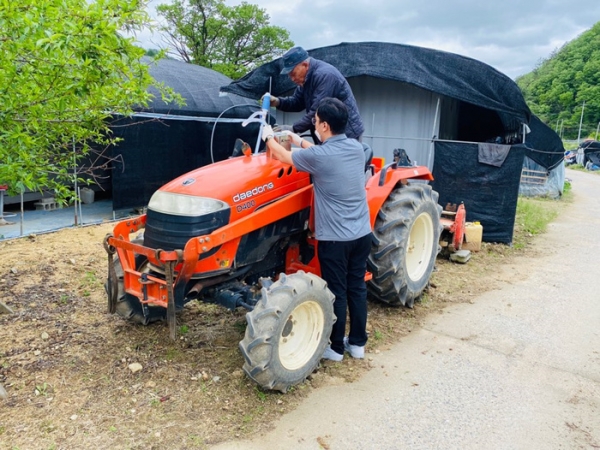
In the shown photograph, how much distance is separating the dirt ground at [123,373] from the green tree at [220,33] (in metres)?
21.8

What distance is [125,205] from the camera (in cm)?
855

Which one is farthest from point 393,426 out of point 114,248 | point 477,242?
point 477,242

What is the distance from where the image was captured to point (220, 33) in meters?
25.2

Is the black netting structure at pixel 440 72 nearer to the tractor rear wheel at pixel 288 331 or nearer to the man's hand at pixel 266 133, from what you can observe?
the man's hand at pixel 266 133

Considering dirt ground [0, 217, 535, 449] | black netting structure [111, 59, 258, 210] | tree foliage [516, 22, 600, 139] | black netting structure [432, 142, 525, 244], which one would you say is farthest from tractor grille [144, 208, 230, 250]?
tree foliage [516, 22, 600, 139]

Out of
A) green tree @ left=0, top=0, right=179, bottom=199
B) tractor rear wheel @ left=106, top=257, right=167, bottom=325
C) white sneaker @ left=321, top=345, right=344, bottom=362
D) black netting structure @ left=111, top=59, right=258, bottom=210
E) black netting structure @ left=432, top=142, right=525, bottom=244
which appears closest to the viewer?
green tree @ left=0, top=0, right=179, bottom=199

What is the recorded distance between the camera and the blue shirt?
305cm

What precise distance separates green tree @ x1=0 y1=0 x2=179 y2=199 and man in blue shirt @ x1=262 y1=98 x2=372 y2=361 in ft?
3.56

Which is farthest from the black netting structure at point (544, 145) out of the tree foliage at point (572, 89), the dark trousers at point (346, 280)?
the tree foliage at point (572, 89)

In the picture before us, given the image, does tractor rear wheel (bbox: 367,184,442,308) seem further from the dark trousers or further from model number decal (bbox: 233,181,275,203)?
model number decal (bbox: 233,181,275,203)

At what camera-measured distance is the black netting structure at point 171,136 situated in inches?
332

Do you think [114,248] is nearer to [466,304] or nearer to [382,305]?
[382,305]

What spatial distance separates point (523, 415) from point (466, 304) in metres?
1.94

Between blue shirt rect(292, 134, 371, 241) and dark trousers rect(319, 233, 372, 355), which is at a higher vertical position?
blue shirt rect(292, 134, 371, 241)
